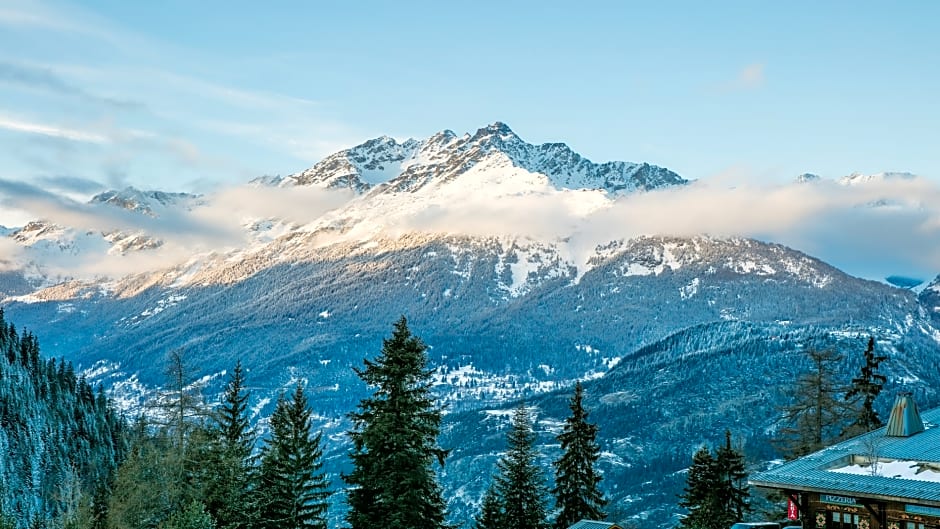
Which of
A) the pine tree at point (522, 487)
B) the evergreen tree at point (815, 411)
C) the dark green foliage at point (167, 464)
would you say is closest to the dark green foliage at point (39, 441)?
the pine tree at point (522, 487)

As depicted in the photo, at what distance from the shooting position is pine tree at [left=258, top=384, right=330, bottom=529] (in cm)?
5369

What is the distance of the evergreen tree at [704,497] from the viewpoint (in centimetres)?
6259

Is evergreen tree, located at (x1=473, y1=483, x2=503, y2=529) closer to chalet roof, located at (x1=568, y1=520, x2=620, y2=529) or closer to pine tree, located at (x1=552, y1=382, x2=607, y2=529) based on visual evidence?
pine tree, located at (x1=552, y1=382, x2=607, y2=529)

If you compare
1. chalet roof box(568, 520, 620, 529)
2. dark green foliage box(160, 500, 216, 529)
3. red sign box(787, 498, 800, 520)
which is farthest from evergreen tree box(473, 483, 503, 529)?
red sign box(787, 498, 800, 520)

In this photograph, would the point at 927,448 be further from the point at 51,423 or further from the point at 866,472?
the point at 51,423

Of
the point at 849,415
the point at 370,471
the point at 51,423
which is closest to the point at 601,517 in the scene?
the point at 849,415

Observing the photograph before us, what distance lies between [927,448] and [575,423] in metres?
30.7

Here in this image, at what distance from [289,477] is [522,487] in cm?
1985

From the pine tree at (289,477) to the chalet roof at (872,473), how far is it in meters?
28.6

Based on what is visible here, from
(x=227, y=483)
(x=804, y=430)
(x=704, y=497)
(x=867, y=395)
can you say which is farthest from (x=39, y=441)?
(x=867, y=395)

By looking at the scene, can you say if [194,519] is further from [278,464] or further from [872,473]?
[872,473]

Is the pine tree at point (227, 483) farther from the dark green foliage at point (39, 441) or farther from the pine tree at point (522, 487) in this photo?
the dark green foliage at point (39, 441)

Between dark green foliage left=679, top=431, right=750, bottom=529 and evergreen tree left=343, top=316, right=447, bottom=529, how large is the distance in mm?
23531

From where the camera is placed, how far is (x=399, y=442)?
4656 centimetres
